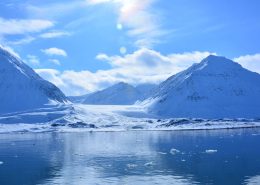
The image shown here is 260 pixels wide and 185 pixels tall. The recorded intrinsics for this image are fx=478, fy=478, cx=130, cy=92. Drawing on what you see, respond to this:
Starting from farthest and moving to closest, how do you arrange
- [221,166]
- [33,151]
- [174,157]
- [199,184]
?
[33,151] → [174,157] → [221,166] → [199,184]

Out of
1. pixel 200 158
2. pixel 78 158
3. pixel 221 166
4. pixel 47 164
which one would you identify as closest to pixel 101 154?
pixel 78 158

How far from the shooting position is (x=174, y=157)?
94.8m

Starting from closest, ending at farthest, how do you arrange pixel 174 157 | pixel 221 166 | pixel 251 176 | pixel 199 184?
1. pixel 199 184
2. pixel 251 176
3. pixel 221 166
4. pixel 174 157

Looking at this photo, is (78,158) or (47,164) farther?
(78,158)

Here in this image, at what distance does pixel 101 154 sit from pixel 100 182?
38199 mm

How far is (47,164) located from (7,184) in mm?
21358

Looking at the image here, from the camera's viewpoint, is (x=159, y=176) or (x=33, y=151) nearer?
(x=159, y=176)

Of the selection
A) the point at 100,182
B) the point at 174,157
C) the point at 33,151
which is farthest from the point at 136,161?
the point at 33,151

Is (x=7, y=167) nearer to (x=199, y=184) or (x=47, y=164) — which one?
(x=47, y=164)

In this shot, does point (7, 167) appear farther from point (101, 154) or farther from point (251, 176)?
point (251, 176)

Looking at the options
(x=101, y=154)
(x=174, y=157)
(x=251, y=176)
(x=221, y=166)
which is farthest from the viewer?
(x=101, y=154)

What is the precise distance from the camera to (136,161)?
291ft

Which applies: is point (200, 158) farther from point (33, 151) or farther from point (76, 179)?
point (33, 151)

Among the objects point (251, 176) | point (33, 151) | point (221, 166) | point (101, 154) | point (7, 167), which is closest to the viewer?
point (251, 176)
